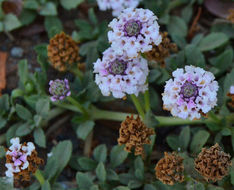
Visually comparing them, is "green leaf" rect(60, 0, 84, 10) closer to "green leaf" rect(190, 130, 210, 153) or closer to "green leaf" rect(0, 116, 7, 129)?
"green leaf" rect(0, 116, 7, 129)

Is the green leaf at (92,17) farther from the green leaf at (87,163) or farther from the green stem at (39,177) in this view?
the green stem at (39,177)

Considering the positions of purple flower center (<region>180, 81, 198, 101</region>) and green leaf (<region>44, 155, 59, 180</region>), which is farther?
green leaf (<region>44, 155, 59, 180</region>)

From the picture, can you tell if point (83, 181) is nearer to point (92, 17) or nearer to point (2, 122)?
point (2, 122)

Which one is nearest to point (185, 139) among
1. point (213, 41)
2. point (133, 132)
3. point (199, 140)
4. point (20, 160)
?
point (199, 140)

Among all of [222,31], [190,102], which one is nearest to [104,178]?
[190,102]

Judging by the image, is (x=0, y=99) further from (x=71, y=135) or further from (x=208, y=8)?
(x=208, y=8)

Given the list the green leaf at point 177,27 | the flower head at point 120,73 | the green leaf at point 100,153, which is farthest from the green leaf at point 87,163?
the green leaf at point 177,27

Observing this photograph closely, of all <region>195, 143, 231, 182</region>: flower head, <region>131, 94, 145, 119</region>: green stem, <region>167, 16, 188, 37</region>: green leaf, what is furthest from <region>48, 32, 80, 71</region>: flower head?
<region>195, 143, 231, 182</region>: flower head
